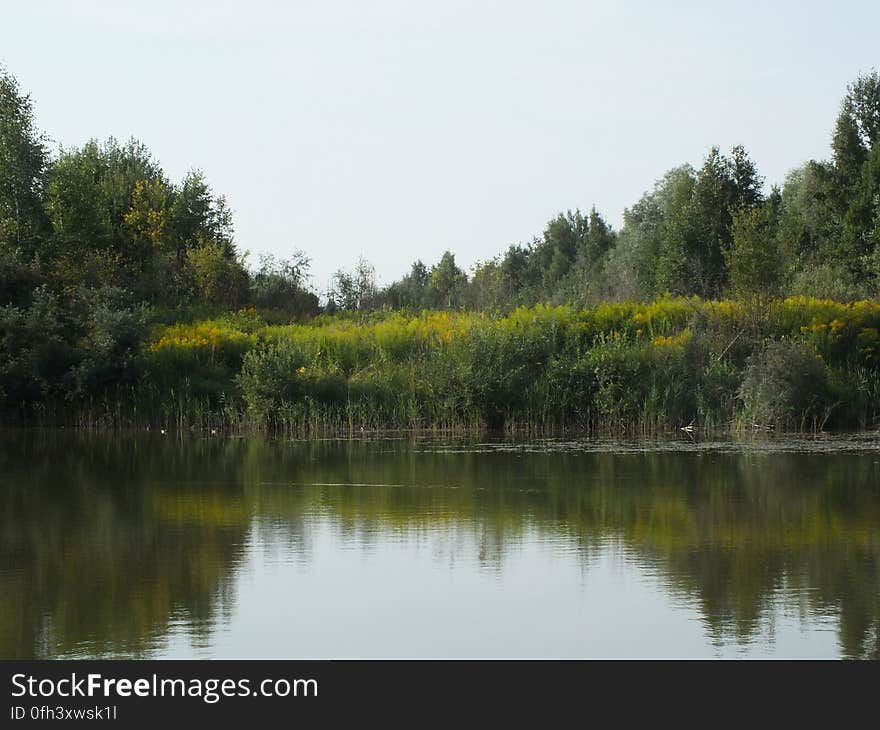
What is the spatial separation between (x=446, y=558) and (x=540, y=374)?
16.5 metres

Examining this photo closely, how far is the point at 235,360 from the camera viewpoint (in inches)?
1270

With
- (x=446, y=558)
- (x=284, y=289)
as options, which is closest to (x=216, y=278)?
(x=284, y=289)

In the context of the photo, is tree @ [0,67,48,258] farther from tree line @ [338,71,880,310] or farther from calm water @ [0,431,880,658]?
calm water @ [0,431,880,658]

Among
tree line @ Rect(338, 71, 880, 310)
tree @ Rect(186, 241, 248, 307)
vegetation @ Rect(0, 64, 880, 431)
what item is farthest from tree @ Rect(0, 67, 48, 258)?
tree line @ Rect(338, 71, 880, 310)

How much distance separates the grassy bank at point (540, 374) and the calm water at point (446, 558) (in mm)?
5948

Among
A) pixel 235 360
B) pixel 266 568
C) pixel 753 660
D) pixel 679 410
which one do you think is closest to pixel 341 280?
pixel 235 360

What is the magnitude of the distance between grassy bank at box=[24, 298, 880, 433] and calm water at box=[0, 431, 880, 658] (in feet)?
19.5

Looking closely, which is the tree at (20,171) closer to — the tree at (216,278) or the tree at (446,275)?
the tree at (216,278)

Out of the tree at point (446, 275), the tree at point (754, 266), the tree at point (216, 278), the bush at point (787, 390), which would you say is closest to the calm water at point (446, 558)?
the bush at point (787, 390)

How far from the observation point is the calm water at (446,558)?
9656 millimetres

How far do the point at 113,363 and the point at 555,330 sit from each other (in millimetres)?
10214

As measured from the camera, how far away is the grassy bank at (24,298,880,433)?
92.1 feet

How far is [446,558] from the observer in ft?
42.3
